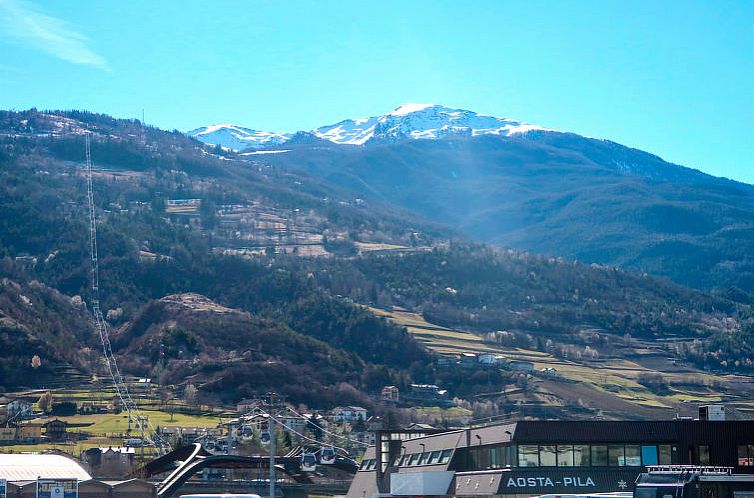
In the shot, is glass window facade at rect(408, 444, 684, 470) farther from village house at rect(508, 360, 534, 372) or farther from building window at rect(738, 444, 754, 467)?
village house at rect(508, 360, 534, 372)

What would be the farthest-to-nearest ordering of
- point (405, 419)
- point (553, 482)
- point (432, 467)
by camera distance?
1. point (405, 419)
2. point (432, 467)
3. point (553, 482)

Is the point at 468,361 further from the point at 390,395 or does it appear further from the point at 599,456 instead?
the point at 599,456

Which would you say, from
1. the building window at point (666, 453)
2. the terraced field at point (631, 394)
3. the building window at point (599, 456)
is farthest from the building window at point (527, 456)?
the terraced field at point (631, 394)

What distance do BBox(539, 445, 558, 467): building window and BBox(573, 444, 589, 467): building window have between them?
1024 millimetres

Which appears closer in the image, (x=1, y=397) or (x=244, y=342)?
(x=1, y=397)

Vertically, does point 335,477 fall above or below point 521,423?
below

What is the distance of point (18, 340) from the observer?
18400 cm

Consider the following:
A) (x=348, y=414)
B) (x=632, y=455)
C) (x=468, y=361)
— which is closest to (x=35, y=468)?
(x=632, y=455)

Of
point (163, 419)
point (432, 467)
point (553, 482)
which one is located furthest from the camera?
point (163, 419)

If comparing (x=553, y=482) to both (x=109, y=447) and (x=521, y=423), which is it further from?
(x=109, y=447)

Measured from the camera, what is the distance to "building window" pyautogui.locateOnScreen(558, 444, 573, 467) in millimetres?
63844

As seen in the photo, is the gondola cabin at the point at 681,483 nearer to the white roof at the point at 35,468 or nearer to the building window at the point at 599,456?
the building window at the point at 599,456

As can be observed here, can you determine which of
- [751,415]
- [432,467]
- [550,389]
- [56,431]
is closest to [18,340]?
[56,431]

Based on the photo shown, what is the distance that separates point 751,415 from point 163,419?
223 ft
